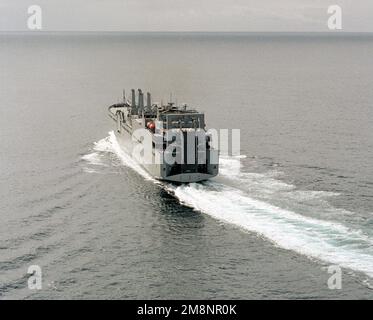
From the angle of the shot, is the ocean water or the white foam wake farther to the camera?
the white foam wake

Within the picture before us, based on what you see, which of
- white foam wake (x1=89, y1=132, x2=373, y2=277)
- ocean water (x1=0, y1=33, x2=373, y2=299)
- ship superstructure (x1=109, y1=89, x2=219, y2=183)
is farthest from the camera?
ship superstructure (x1=109, y1=89, x2=219, y2=183)

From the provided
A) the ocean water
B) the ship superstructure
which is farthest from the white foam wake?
the ship superstructure

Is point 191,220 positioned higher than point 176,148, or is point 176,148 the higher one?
point 176,148

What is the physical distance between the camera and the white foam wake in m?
54.9

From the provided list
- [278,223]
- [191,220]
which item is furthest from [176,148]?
[278,223]

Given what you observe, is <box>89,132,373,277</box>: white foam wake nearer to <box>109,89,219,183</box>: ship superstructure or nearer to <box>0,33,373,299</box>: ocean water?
<box>0,33,373,299</box>: ocean water

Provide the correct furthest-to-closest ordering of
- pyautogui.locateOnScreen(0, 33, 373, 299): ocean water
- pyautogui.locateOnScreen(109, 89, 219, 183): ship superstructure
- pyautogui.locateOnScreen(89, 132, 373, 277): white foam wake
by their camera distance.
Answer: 1. pyautogui.locateOnScreen(109, 89, 219, 183): ship superstructure
2. pyautogui.locateOnScreen(89, 132, 373, 277): white foam wake
3. pyautogui.locateOnScreen(0, 33, 373, 299): ocean water

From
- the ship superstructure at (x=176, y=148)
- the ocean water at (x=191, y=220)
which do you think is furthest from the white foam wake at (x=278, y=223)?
the ship superstructure at (x=176, y=148)

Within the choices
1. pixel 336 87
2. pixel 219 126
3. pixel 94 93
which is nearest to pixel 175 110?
pixel 219 126

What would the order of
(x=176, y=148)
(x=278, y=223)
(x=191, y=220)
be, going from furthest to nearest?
(x=176, y=148) < (x=191, y=220) < (x=278, y=223)

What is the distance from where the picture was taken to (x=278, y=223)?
62812 mm

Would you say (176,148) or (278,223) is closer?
(278,223)

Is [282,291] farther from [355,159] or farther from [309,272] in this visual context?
[355,159]

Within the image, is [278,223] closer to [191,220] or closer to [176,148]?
[191,220]
